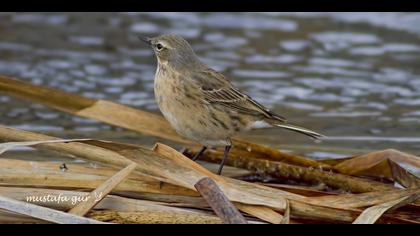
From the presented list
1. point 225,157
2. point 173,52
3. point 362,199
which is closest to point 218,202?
point 362,199

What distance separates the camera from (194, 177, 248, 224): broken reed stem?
18.4 feet

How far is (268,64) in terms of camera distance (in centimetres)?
1266

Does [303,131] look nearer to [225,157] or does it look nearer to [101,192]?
[225,157]

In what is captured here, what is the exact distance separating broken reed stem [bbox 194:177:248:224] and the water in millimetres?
2877

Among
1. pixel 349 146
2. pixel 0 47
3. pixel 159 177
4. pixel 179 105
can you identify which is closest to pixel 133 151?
pixel 159 177

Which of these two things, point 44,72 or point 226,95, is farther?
point 44,72

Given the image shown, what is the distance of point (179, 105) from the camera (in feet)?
25.1

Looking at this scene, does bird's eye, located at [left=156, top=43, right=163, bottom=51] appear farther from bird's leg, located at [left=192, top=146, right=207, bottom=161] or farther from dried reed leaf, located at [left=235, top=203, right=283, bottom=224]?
dried reed leaf, located at [left=235, top=203, right=283, bottom=224]

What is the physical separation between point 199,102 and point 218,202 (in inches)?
85.4

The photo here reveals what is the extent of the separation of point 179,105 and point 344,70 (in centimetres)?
511

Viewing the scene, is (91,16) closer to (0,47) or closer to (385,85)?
(0,47)

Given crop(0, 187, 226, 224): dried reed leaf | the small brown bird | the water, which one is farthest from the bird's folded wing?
crop(0, 187, 226, 224): dried reed leaf

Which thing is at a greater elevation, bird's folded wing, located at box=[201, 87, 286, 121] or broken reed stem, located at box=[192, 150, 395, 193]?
bird's folded wing, located at box=[201, 87, 286, 121]

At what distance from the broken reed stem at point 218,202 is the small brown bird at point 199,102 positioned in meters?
1.65
